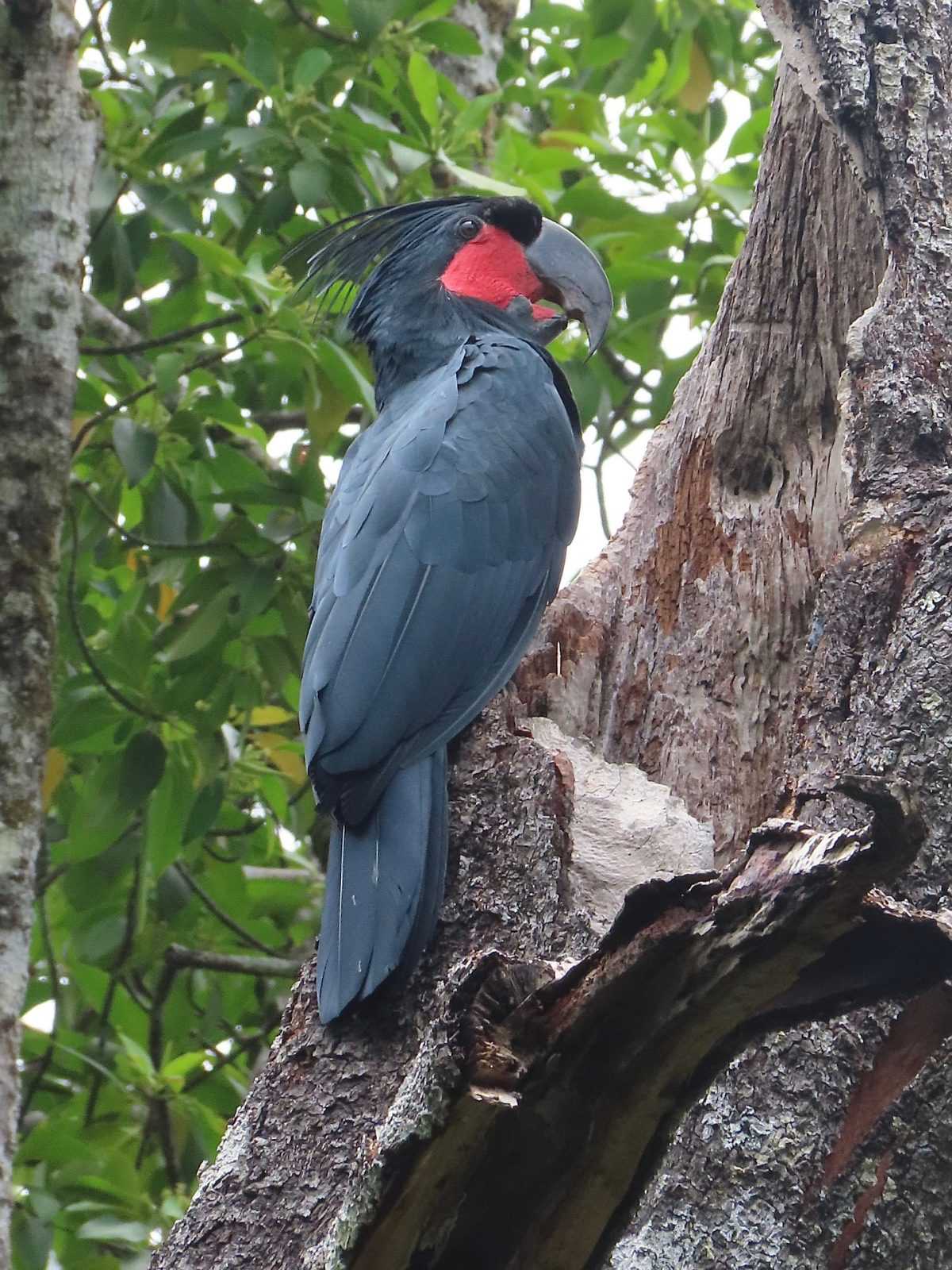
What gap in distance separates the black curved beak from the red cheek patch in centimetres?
3

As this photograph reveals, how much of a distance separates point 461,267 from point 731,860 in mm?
1646

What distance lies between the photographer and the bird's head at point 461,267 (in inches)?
121

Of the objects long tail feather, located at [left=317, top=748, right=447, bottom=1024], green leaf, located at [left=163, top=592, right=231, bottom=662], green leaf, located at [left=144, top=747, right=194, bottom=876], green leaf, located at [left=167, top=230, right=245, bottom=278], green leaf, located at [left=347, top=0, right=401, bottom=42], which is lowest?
green leaf, located at [left=144, top=747, right=194, bottom=876]

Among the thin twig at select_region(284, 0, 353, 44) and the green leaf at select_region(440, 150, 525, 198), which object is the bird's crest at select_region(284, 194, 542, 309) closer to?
the green leaf at select_region(440, 150, 525, 198)

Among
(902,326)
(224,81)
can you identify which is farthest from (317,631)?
(224,81)

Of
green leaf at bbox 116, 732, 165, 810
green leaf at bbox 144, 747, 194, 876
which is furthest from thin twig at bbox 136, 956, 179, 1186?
green leaf at bbox 116, 732, 165, 810

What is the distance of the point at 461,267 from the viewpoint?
124 inches

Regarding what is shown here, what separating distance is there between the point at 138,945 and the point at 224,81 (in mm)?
2298

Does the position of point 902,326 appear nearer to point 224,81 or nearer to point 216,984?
point 224,81

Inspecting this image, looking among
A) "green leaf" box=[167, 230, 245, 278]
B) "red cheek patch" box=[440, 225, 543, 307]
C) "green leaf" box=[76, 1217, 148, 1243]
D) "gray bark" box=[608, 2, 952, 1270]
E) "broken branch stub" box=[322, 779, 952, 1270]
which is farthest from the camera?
"red cheek patch" box=[440, 225, 543, 307]

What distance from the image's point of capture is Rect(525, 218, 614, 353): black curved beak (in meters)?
3.16

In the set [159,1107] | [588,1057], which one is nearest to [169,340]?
[159,1107]

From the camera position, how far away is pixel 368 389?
3.16 m

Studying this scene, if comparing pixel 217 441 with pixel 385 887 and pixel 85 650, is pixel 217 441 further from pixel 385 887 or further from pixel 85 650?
pixel 385 887
